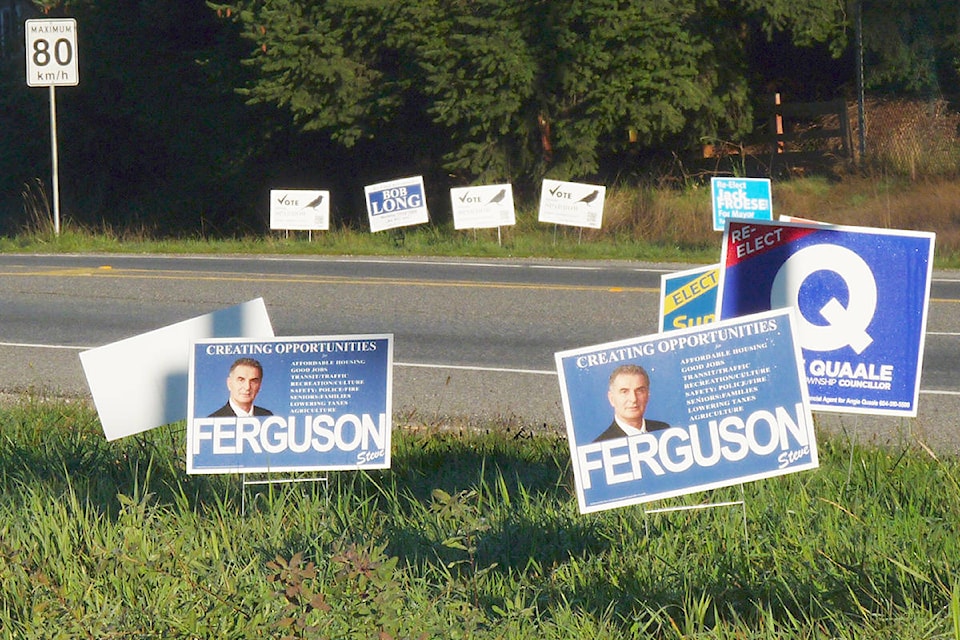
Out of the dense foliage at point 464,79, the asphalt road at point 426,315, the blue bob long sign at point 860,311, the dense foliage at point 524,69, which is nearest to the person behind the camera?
the blue bob long sign at point 860,311

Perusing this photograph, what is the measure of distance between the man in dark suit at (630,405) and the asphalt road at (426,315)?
7.51 feet

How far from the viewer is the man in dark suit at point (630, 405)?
11.5 ft

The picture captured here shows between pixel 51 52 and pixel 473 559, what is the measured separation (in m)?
20.6

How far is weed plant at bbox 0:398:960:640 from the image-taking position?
10.8ft

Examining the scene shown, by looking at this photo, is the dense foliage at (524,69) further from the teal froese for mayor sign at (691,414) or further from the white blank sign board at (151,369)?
the teal froese for mayor sign at (691,414)

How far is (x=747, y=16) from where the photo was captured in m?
25.8

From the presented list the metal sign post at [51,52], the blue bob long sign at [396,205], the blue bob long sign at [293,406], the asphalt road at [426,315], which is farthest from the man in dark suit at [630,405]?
the metal sign post at [51,52]

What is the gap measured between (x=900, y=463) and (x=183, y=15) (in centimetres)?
3161

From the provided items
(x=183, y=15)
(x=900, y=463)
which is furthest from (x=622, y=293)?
(x=183, y=15)

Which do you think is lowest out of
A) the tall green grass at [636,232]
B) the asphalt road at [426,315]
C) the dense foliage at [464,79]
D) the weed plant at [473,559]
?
the weed plant at [473,559]

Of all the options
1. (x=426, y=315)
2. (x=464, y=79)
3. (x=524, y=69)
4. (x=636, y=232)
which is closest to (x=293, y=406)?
(x=426, y=315)

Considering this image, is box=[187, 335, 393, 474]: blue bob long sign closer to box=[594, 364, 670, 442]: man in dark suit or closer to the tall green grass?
box=[594, 364, 670, 442]: man in dark suit

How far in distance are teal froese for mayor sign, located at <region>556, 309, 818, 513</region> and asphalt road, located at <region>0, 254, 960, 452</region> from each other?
212 cm

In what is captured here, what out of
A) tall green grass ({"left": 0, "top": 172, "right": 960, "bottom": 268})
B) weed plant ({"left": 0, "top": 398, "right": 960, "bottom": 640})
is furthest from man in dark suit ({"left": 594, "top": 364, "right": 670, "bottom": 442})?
tall green grass ({"left": 0, "top": 172, "right": 960, "bottom": 268})
